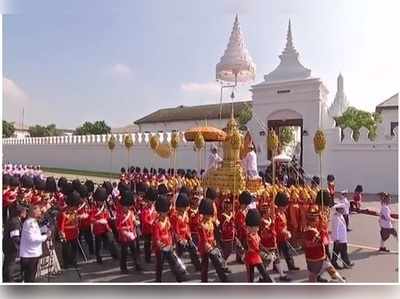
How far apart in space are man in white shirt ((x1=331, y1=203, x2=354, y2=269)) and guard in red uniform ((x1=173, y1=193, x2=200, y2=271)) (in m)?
1.81

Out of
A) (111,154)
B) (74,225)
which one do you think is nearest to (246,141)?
(74,225)

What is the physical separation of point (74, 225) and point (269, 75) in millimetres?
11056

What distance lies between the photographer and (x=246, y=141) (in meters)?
10.1

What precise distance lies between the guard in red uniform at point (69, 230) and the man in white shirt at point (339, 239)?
133 inches

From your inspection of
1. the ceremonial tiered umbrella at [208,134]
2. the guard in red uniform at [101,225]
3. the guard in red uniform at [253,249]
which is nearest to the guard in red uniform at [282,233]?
the guard in red uniform at [253,249]

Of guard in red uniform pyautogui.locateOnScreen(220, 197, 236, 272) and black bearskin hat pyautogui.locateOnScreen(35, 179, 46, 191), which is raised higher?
black bearskin hat pyautogui.locateOnScreen(35, 179, 46, 191)

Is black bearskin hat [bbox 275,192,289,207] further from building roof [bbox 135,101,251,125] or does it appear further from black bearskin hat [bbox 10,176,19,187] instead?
building roof [bbox 135,101,251,125]

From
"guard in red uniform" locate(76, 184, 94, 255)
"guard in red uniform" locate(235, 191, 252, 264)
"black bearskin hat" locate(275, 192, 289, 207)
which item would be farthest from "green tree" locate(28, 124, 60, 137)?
Answer: "black bearskin hat" locate(275, 192, 289, 207)

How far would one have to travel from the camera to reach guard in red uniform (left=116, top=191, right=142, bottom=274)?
19.5ft

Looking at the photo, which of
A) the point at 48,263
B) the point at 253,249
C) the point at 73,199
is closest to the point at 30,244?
the point at 48,263

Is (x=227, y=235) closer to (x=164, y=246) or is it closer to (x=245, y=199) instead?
(x=245, y=199)

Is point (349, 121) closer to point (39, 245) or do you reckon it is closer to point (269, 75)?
point (269, 75)

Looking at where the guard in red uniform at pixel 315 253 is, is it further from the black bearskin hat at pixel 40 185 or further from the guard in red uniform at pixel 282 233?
the black bearskin hat at pixel 40 185

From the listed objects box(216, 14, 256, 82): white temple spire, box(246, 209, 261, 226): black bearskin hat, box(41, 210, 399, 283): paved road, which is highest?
box(216, 14, 256, 82): white temple spire
